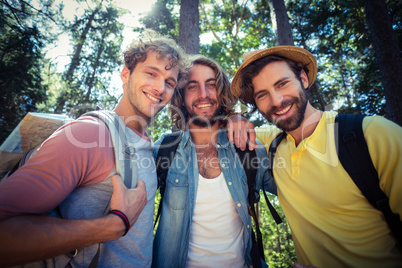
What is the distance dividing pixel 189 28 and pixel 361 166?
4484 millimetres

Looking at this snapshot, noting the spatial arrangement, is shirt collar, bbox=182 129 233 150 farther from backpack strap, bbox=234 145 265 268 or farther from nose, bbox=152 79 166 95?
nose, bbox=152 79 166 95

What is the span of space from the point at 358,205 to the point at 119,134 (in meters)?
2.34

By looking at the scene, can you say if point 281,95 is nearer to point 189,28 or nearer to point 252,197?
point 252,197

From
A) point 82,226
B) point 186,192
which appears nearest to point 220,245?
point 186,192

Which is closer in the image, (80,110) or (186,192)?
(186,192)

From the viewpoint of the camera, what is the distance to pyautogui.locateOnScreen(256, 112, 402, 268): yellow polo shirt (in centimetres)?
144

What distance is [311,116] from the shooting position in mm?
2098

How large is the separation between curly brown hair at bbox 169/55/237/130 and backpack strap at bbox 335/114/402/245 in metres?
1.84

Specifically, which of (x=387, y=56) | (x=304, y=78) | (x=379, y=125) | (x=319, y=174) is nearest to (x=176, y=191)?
(x=319, y=174)

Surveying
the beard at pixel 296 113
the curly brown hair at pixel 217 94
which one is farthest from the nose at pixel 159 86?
the beard at pixel 296 113

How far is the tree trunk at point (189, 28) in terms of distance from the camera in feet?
13.7

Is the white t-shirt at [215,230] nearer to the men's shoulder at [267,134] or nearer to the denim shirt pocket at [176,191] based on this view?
the denim shirt pocket at [176,191]

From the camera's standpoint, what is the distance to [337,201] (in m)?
1.62

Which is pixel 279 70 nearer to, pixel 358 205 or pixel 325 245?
pixel 358 205
